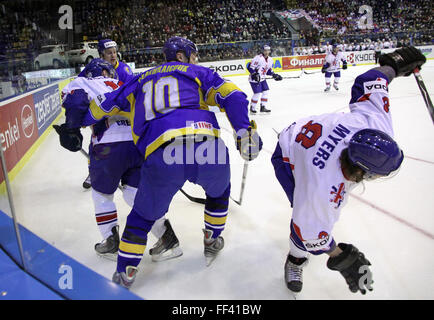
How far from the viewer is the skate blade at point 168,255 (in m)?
1.96

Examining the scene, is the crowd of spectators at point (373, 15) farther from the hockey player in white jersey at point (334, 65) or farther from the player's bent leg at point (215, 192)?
the player's bent leg at point (215, 192)

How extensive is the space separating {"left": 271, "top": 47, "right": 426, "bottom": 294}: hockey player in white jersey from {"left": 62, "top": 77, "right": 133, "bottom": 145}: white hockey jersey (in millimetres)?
916

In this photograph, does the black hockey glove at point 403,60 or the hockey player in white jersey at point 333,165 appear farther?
the black hockey glove at point 403,60

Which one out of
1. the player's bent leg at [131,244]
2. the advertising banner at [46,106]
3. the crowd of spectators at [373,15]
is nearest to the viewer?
the player's bent leg at [131,244]

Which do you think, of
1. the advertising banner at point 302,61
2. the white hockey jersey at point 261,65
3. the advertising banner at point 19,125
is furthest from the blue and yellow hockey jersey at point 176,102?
the advertising banner at point 302,61

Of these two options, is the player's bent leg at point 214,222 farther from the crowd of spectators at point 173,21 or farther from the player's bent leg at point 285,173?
A: the crowd of spectators at point 173,21

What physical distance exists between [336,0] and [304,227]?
20.0 meters

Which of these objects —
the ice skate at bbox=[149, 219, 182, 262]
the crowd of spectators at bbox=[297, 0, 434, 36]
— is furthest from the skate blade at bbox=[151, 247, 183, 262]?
the crowd of spectators at bbox=[297, 0, 434, 36]

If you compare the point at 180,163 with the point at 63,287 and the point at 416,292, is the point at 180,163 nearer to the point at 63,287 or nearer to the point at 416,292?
the point at 63,287

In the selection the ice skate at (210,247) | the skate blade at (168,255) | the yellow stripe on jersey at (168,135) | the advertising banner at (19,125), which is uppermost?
the yellow stripe on jersey at (168,135)

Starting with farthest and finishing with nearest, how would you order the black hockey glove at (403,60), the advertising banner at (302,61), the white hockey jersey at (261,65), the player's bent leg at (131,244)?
1. the advertising banner at (302,61)
2. the white hockey jersey at (261,65)
3. the black hockey glove at (403,60)
4. the player's bent leg at (131,244)

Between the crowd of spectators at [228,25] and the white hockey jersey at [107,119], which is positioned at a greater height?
the crowd of spectators at [228,25]

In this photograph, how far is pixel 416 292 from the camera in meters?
1.60

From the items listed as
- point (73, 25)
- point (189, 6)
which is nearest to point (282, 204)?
point (73, 25)
